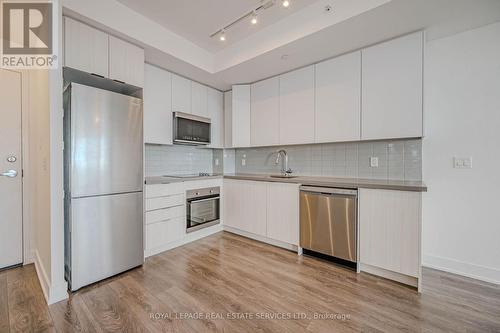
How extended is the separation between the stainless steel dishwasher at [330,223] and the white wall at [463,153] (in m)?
0.90

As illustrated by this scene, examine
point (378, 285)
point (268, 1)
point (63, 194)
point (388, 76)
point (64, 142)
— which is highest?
point (268, 1)

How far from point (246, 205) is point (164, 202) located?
1.12 meters

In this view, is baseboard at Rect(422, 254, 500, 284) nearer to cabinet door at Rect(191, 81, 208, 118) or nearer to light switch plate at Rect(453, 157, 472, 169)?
light switch plate at Rect(453, 157, 472, 169)

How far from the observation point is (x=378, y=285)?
199 cm

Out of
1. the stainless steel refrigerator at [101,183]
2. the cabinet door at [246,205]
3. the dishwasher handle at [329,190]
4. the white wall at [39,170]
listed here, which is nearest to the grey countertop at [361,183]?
the dishwasher handle at [329,190]

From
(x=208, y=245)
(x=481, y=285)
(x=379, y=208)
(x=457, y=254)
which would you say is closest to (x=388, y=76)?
(x=379, y=208)

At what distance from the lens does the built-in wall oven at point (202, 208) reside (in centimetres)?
296

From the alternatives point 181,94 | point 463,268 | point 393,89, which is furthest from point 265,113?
point 463,268

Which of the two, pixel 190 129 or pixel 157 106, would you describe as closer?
pixel 157 106

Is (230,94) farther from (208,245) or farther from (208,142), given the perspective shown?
(208,245)

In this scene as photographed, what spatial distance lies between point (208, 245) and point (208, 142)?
61.5 inches

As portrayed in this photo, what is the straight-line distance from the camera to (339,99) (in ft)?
8.49

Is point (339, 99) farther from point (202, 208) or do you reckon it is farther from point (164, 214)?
point (164, 214)

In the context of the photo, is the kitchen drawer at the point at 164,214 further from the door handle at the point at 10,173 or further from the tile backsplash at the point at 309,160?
the door handle at the point at 10,173
